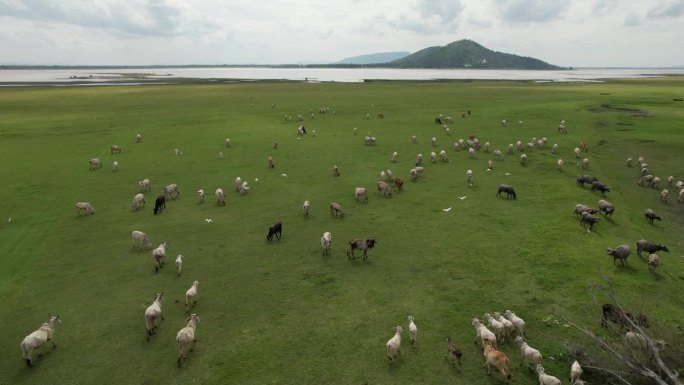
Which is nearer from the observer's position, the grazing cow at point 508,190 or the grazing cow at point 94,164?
the grazing cow at point 508,190

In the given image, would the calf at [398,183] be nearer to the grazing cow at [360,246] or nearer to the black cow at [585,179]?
the grazing cow at [360,246]

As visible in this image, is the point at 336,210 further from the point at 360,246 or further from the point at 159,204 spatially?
the point at 159,204

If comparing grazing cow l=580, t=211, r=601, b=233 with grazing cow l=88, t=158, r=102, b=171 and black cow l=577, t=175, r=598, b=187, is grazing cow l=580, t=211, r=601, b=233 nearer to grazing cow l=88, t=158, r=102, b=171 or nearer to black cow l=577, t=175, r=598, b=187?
black cow l=577, t=175, r=598, b=187

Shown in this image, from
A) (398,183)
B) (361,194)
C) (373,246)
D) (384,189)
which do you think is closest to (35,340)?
(373,246)

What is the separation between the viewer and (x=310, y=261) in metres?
19.0

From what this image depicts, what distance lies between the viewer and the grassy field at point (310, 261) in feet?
42.7

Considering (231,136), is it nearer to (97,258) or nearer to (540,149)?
(97,258)

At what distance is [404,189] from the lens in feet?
94.2

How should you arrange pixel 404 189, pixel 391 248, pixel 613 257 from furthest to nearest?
pixel 404 189 → pixel 391 248 → pixel 613 257

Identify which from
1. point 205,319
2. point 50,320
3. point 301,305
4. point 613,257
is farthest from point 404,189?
point 50,320

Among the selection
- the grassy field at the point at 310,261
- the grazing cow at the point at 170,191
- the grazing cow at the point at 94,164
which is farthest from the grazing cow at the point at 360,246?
the grazing cow at the point at 94,164

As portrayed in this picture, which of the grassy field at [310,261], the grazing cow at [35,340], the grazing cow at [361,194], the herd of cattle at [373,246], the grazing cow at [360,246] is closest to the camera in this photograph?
the herd of cattle at [373,246]

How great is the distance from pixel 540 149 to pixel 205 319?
116 ft

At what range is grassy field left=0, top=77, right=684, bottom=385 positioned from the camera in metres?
13.0
